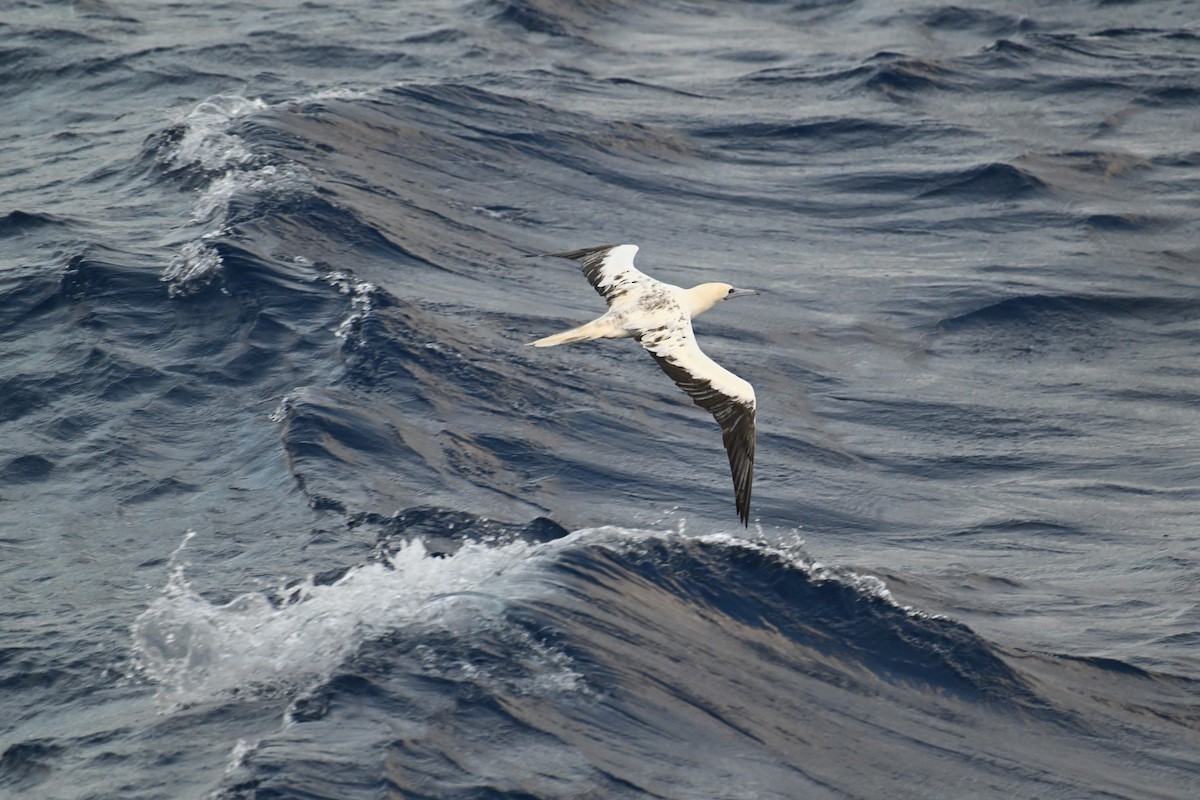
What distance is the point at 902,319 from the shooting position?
669 inches

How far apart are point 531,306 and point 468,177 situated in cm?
369

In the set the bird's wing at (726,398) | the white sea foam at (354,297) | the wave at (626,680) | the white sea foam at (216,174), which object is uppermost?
the bird's wing at (726,398)

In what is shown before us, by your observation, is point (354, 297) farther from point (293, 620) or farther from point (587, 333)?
point (293, 620)

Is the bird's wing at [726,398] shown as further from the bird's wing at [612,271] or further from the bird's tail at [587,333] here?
the bird's wing at [612,271]

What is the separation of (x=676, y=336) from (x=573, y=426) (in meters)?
3.06

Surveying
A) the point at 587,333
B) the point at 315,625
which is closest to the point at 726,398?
the point at 587,333

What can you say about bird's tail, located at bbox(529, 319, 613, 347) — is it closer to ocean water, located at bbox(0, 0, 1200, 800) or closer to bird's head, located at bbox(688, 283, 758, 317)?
bird's head, located at bbox(688, 283, 758, 317)

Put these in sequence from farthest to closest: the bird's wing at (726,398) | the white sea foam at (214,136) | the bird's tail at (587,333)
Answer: the white sea foam at (214,136) → the bird's tail at (587,333) → the bird's wing at (726,398)

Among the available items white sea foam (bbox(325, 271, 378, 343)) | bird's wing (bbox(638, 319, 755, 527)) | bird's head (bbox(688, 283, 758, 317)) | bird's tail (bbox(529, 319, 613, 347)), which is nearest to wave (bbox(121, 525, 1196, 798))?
bird's wing (bbox(638, 319, 755, 527))

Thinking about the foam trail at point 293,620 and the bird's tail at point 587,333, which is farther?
the bird's tail at point 587,333

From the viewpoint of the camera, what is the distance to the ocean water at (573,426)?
969 centimetres

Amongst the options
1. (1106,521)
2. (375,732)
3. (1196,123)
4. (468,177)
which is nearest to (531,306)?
(468,177)

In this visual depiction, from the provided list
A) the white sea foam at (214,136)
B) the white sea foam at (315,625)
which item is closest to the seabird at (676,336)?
the white sea foam at (315,625)

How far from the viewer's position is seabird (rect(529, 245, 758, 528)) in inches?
403
